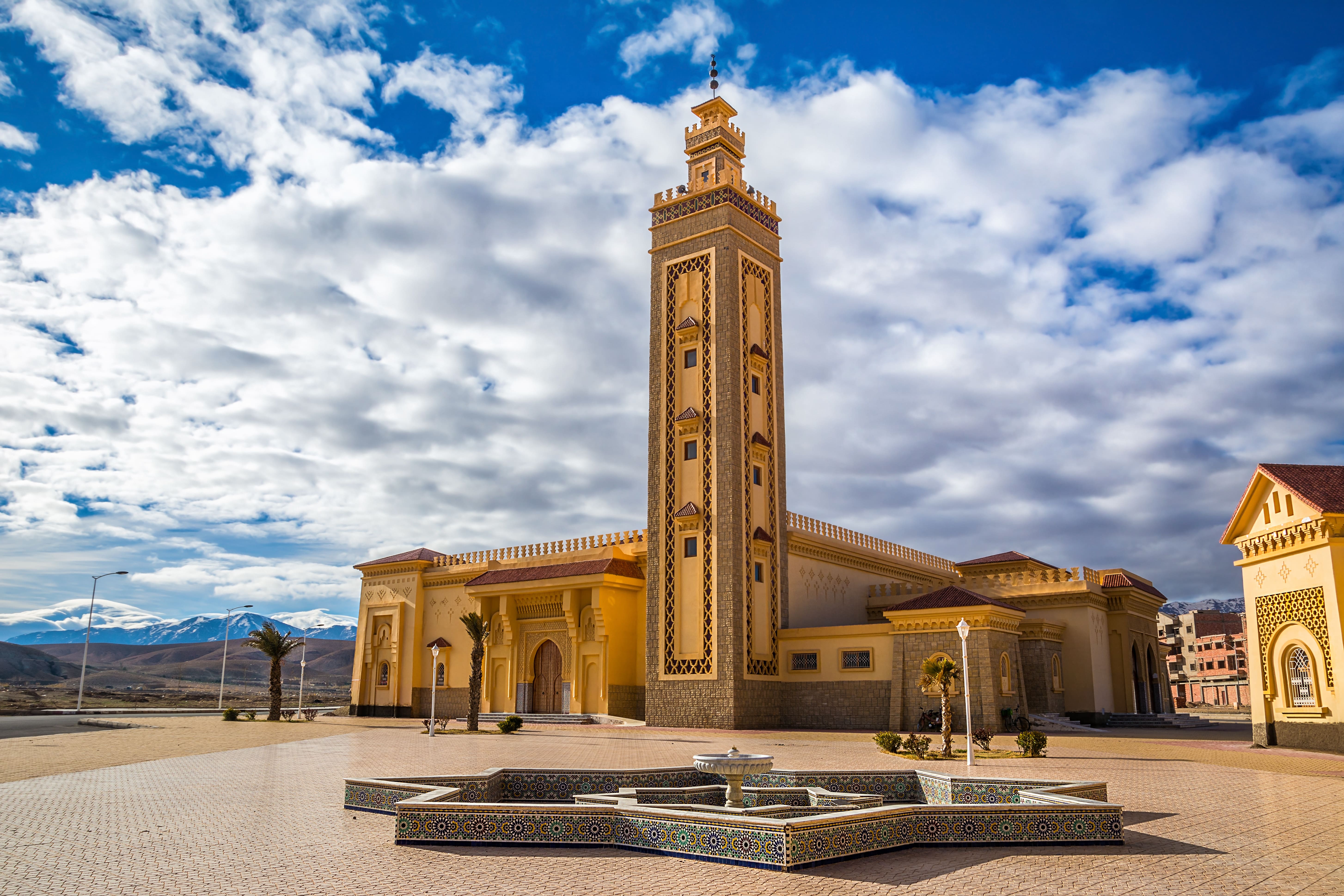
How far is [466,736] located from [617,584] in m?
8.38

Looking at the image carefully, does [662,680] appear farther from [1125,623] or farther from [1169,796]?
[1169,796]

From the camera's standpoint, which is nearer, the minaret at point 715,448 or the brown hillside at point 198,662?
the minaret at point 715,448

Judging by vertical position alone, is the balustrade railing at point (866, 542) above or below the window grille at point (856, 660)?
above

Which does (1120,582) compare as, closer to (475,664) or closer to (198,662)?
(475,664)

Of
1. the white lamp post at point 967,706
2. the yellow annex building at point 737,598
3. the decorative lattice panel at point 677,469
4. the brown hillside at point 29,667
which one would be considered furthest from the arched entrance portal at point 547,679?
the brown hillside at point 29,667

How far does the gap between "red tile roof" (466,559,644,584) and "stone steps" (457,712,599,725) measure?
4620 mm

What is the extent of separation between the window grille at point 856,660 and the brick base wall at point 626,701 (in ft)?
24.3

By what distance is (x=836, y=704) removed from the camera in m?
27.1

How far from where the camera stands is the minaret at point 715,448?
90.6 ft

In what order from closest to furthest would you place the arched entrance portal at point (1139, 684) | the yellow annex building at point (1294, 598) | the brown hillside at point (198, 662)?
1. the yellow annex building at point (1294, 598)
2. the arched entrance portal at point (1139, 684)
3. the brown hillside at point (198, 662)

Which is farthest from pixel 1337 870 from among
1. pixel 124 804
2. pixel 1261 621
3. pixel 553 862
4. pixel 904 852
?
pixel 1261 621

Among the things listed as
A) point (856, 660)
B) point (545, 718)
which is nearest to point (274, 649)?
point (545, 718)

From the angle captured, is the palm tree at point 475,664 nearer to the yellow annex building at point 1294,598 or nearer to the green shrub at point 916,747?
the green shrub at point 916,747

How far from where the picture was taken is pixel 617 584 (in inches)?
1217
